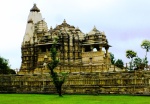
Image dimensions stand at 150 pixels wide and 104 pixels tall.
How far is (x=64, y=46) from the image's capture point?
51.8 metres

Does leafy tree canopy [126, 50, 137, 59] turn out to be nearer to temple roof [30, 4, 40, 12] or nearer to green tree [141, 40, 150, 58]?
green tree [141, 40, 150, 58]

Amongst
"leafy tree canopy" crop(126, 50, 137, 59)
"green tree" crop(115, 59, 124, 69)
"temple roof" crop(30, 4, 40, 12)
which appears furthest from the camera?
"leafy tree canopy" crop(126, 50, 137, 59)

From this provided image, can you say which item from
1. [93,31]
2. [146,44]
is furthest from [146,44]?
[93,31]

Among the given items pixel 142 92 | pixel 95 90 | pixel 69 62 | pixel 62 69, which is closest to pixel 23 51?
pixel 69 62

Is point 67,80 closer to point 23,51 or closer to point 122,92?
point 122,92

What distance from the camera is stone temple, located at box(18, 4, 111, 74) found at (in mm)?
49956

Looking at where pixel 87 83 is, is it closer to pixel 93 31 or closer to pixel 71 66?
pixel 71 66

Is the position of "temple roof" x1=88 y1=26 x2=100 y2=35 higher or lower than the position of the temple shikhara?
higher

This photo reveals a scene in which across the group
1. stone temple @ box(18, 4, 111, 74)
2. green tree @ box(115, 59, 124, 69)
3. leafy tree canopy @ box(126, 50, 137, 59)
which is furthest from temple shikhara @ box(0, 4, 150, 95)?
leafy tree canopy @ box(126, 50, 137, 59)

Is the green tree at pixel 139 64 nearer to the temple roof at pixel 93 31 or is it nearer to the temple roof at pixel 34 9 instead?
the temple roof at pixel 93 31

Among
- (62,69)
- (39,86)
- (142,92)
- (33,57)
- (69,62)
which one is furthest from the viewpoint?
(33,57)

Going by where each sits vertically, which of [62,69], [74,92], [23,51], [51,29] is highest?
[51,29]

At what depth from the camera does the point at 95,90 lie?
35.7m

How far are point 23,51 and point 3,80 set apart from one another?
15.1 m
